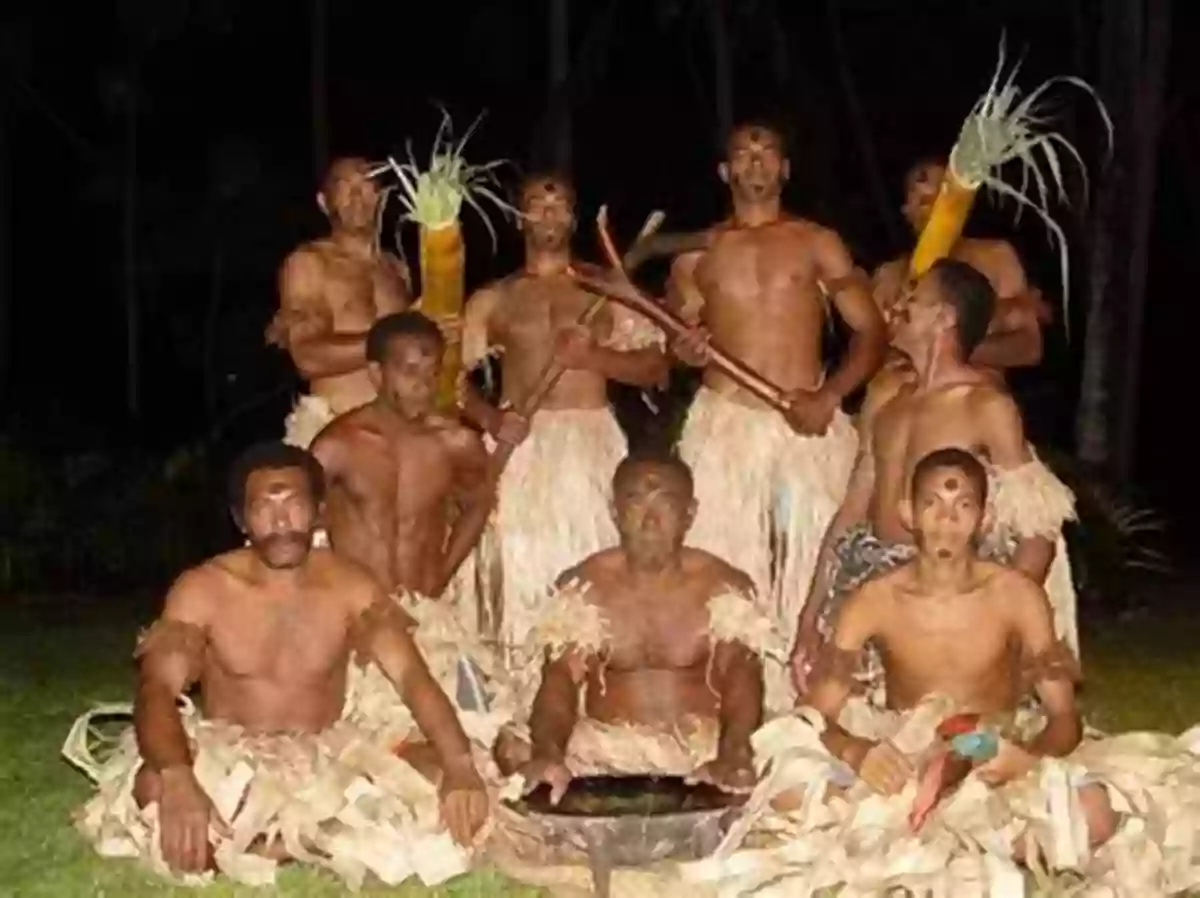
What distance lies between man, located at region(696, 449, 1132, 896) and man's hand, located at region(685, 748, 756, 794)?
0.49 ft

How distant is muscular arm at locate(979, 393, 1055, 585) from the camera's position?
418 centimetres

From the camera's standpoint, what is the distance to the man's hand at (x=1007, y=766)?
3.53m

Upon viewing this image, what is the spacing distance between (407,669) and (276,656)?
0.80 ft

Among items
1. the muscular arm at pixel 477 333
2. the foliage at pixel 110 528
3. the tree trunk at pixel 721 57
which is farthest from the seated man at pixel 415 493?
the tree trunk at pixel 721 57

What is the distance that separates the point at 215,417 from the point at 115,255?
2.50 m

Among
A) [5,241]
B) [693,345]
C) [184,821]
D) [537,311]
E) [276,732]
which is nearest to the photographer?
[184,821]

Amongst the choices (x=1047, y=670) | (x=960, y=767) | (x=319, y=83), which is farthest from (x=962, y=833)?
(x=319, y=83)

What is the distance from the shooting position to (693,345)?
470 cm

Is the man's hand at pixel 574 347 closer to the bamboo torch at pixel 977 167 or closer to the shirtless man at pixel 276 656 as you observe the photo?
the bamboo torch at pixel 977 167

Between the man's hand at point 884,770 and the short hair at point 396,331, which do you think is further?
the short hair at point 396,331

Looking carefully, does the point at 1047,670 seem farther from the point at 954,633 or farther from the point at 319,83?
the point at 319,83

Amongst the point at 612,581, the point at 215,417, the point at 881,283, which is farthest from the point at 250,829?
the point at 215,417

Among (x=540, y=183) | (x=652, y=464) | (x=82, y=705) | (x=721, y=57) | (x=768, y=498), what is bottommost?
(x=82, y=705)

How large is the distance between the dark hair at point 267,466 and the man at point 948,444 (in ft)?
3.22
